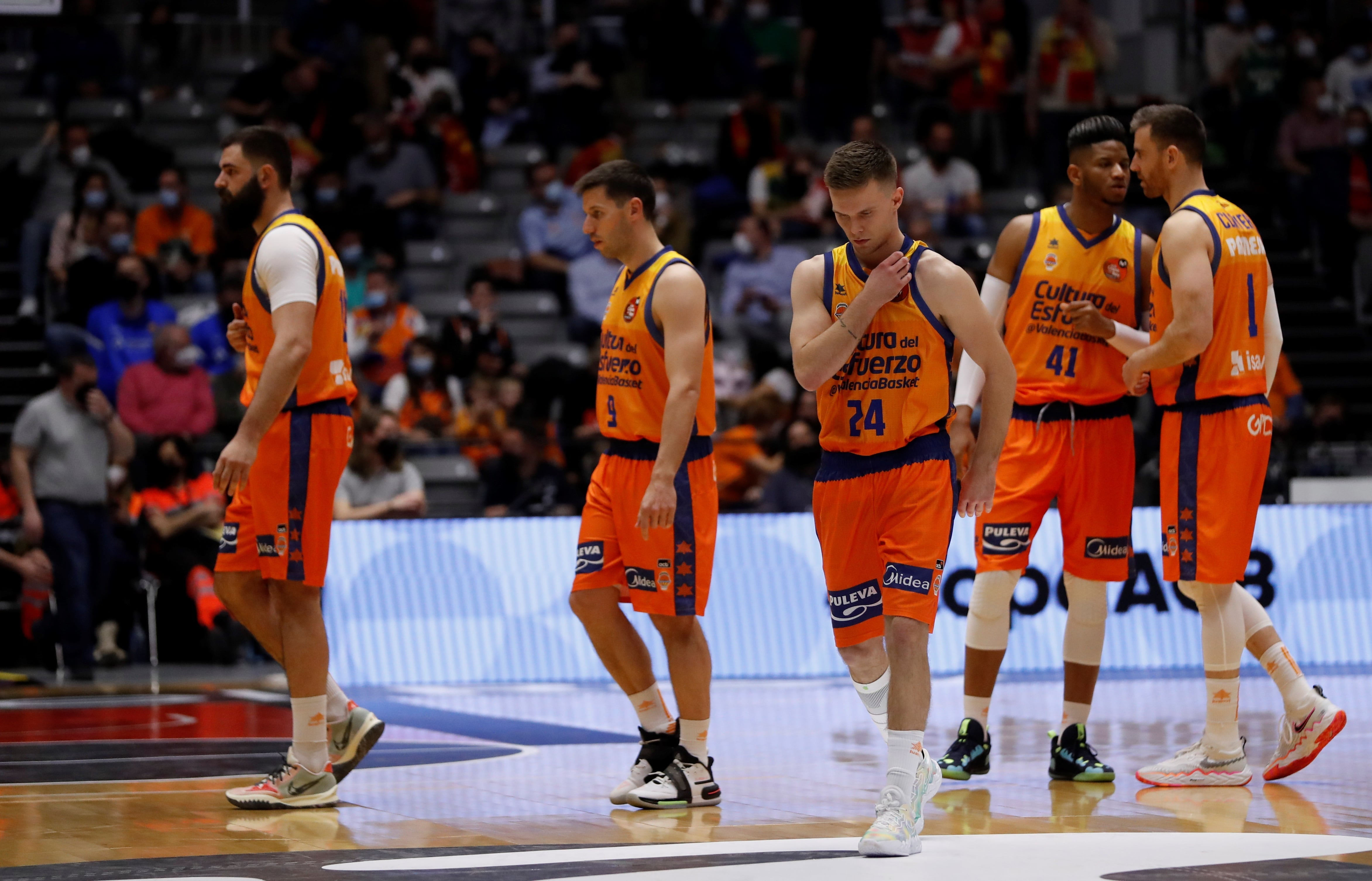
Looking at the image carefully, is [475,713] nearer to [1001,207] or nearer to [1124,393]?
[1124,393]

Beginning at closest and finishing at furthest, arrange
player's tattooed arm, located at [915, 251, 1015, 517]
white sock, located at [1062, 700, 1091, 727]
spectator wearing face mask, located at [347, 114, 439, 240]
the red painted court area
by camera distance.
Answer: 1. player's tattooed arm, located at [915, 251, 1015, 517]
2. white sock, located at [1062, 700, 1091, 727]
3. the red painted court area
4. spectator wearing face mask, located at [347, 114, 439, 240]

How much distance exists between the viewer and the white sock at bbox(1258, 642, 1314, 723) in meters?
7.16

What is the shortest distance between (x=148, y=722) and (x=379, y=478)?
12.5ft

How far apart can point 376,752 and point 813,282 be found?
352cm

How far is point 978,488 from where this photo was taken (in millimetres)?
5875

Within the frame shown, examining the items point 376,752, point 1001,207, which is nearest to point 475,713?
point 376,752

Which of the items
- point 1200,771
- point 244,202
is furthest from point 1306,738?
point 244,202

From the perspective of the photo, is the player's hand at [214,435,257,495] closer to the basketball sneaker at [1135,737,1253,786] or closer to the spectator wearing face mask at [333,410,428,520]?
the basketball sneaker at [1135,737,1253,786]

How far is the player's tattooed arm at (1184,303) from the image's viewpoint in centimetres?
689

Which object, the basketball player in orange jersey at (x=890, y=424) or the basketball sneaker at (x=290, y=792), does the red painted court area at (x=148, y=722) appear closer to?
the basketball sneaker at (x=290, y=792)

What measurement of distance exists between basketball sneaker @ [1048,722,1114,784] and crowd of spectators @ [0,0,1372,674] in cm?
593

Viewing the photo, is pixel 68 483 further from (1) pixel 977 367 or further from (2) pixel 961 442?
(2) pixel 961 442

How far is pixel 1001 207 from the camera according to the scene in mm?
19312

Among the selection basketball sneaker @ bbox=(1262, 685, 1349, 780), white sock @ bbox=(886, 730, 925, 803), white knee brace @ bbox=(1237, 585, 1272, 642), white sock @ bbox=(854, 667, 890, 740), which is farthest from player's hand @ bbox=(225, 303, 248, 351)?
basketball sneaker @ bbox=(1262, 685, 1349, 780)
